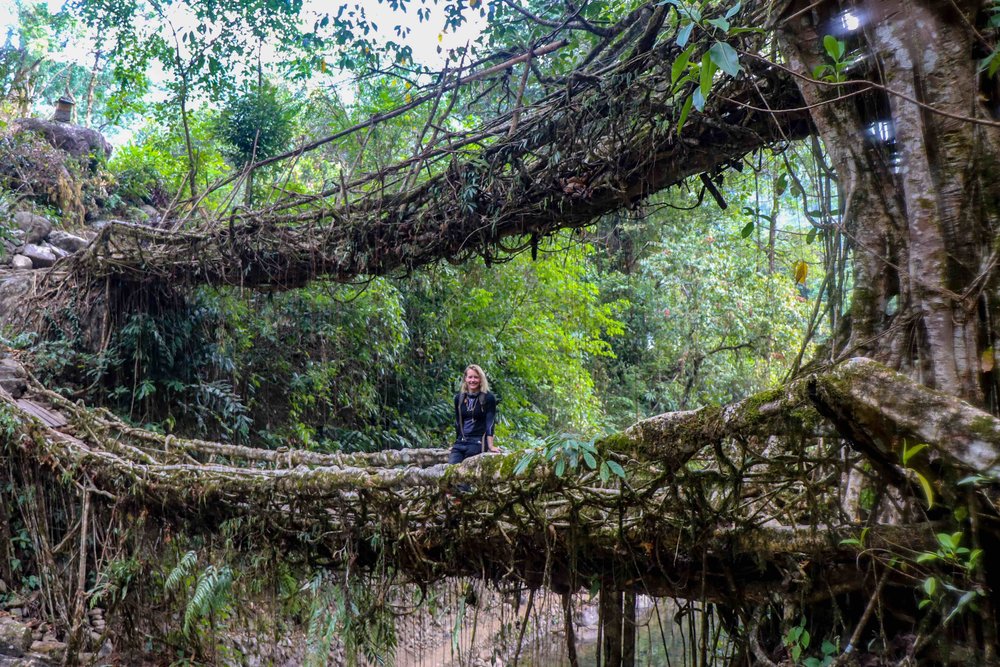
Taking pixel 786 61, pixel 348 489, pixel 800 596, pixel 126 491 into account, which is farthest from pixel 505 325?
pixel 800 596

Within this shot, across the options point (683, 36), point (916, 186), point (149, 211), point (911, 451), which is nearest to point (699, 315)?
point (149, 211)

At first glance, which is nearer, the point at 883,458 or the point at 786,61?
the point at 883,458

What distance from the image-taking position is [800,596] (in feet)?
6.35

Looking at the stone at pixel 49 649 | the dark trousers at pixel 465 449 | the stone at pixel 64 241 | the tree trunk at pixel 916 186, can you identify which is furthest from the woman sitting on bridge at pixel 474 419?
the stone at pixel 64 241

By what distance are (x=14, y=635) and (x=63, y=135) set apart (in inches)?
322

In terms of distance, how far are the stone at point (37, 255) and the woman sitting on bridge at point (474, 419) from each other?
20.1ft

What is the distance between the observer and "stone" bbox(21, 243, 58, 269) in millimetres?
8180

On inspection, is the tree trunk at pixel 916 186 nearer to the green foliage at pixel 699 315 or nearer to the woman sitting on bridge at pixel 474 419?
the woman sitting on bridge at pixel 474 419

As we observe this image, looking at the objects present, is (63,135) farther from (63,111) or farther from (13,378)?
(13,378)

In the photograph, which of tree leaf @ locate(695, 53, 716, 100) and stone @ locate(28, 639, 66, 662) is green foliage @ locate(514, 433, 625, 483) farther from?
stone @ locate(28, 639, 66, 662)

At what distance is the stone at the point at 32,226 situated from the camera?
8.57m

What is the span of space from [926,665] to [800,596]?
346 mm

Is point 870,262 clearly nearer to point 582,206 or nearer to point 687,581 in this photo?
point 687,581

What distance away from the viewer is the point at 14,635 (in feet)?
15.6
